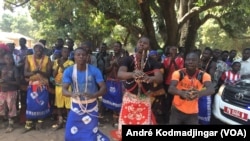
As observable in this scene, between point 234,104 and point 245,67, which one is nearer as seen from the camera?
point 234,104

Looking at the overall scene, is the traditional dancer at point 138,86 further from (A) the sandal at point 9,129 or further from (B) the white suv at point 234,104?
(A) the sandal at point 9,129

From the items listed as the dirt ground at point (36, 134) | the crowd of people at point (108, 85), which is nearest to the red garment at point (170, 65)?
the crowd of people at point (108, 85)

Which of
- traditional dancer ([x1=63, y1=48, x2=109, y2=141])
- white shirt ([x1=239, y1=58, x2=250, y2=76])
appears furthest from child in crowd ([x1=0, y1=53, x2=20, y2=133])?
white shirt ([x1=239, y1=58, x2=250, y2=76])

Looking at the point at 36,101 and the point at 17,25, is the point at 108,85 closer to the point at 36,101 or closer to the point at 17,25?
the point at 36,101

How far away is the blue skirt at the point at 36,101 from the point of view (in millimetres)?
5855

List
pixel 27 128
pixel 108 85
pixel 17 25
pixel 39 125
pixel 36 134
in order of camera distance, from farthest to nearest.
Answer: pixel 17 25, pixel 108 85, pixel 39 125, pixel 27 128, pixel 36 134

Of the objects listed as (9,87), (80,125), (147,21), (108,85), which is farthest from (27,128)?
(147,21)

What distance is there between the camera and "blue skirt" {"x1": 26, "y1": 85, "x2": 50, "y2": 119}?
5855mm

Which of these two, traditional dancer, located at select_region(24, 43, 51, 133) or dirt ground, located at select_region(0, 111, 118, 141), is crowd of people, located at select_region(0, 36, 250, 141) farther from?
dirt ground, located at select_region(0, 111, 118, 141)

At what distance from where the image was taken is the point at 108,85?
657cm

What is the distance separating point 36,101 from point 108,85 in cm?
146

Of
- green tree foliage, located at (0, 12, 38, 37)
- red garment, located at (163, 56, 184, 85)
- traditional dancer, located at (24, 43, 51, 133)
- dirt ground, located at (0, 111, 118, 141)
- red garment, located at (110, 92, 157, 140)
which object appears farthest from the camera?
green tree foliage, located at (0, 12, 38, 37)

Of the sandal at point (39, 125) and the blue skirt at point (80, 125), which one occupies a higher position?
the blue skirt at point (80, 125)

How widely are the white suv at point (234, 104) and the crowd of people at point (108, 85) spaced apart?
1.13 feet
